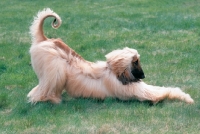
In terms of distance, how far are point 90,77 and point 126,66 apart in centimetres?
56

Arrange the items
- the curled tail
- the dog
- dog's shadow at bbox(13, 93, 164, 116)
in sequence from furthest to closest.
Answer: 1. the curled tail
2. the dog
3. dog's shadow at bbox(13, 93, 164, 116)

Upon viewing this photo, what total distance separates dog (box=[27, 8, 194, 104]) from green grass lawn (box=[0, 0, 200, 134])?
0.40 feet

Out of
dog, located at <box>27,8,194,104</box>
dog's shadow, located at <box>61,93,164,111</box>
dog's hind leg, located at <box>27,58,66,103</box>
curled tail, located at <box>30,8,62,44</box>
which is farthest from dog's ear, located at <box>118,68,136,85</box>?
curled tail, located at <box>30,8,62,44</box>

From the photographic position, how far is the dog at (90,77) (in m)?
7.06

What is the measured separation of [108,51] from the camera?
1078 centimetres

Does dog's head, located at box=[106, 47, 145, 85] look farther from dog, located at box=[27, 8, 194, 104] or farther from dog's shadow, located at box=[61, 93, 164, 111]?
dog's shadow, located at box=[61, 93, 164, 111]

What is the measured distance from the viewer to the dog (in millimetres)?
7059

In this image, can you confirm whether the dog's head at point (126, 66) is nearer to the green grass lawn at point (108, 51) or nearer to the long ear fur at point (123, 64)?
the long ear fur at point (123, 64)

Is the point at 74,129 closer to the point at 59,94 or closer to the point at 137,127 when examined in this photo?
the point at 137,127

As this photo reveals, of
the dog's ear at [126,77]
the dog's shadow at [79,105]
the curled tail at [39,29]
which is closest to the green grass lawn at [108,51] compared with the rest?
the dog's shadow at [79,105]

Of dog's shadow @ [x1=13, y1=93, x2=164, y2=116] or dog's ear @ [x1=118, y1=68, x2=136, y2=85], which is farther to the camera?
dog's ear @ [x1=118, y1=68, x2=136, y2=85]

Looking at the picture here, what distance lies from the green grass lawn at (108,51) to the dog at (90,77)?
121mm

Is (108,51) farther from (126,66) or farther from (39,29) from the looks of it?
(126,66)

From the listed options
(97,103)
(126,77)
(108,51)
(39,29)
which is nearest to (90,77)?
(97,103)
